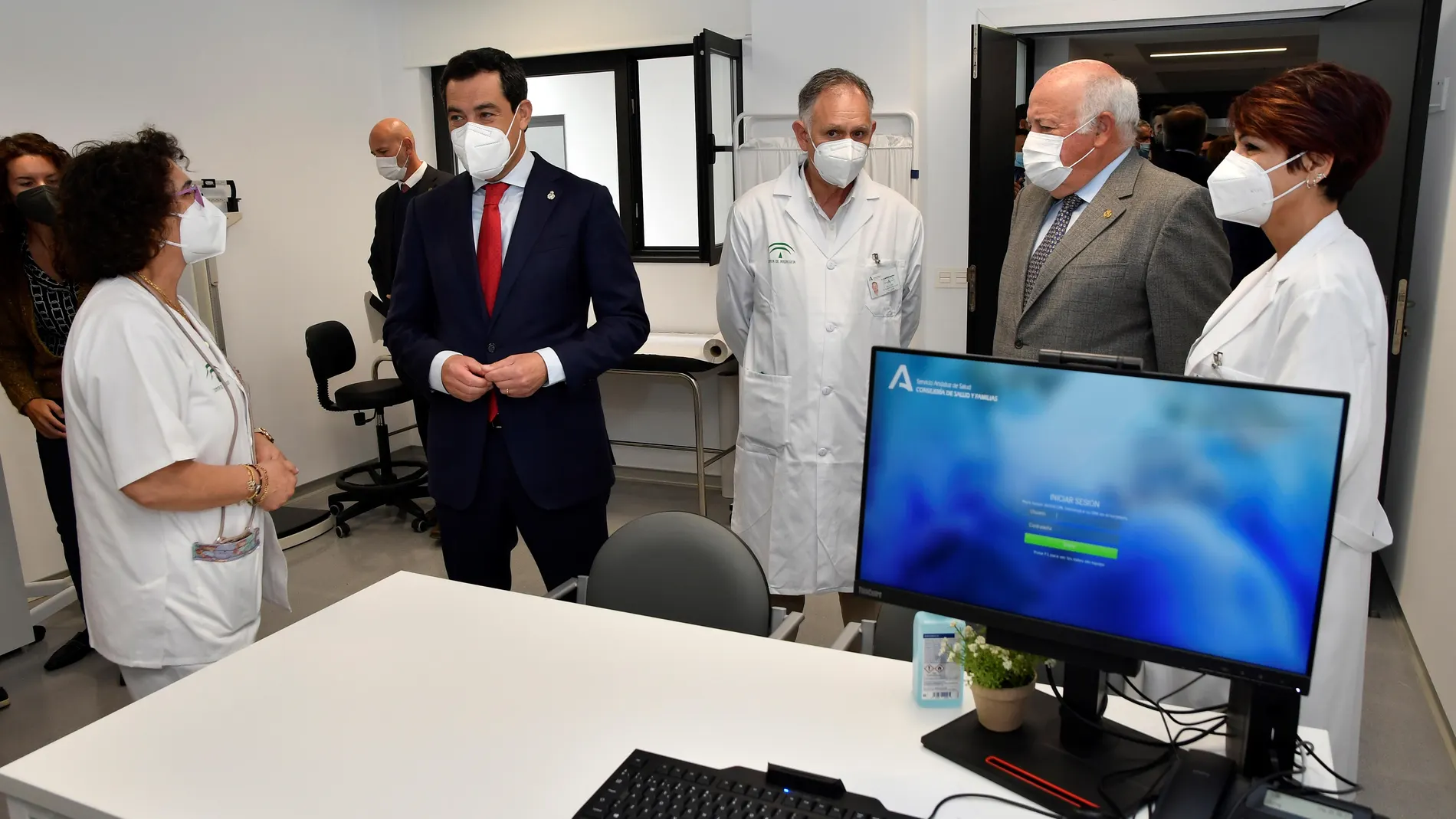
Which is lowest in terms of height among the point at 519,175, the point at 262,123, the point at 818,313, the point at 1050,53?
the point at 818,313

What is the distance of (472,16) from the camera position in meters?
5.32

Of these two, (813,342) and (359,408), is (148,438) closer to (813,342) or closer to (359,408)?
(813,342)

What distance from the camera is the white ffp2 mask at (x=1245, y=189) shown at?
1739mm

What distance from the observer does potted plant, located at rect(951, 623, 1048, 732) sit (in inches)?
50.9

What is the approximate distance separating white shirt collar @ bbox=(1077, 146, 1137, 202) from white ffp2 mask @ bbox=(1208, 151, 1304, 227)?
38 cm

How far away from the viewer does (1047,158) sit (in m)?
2.19

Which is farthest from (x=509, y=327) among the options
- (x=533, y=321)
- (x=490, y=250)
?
(x=490, y=250)

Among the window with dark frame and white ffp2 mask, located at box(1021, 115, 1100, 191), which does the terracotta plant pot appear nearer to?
white ffp2 mask, located at box(1021, 115, 1100, 191)

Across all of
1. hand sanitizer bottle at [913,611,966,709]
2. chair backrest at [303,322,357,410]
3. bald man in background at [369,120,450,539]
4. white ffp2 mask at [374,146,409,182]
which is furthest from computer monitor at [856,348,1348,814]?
chair backrest at [303,322,357,410]

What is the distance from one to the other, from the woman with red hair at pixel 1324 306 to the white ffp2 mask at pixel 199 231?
1.96m

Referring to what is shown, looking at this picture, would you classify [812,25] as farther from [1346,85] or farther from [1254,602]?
[1254,602]

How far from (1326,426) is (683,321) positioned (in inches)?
169

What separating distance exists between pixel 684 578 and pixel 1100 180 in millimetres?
1240

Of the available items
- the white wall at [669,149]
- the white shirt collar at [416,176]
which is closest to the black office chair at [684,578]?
the white shirt collar at [416,176]
